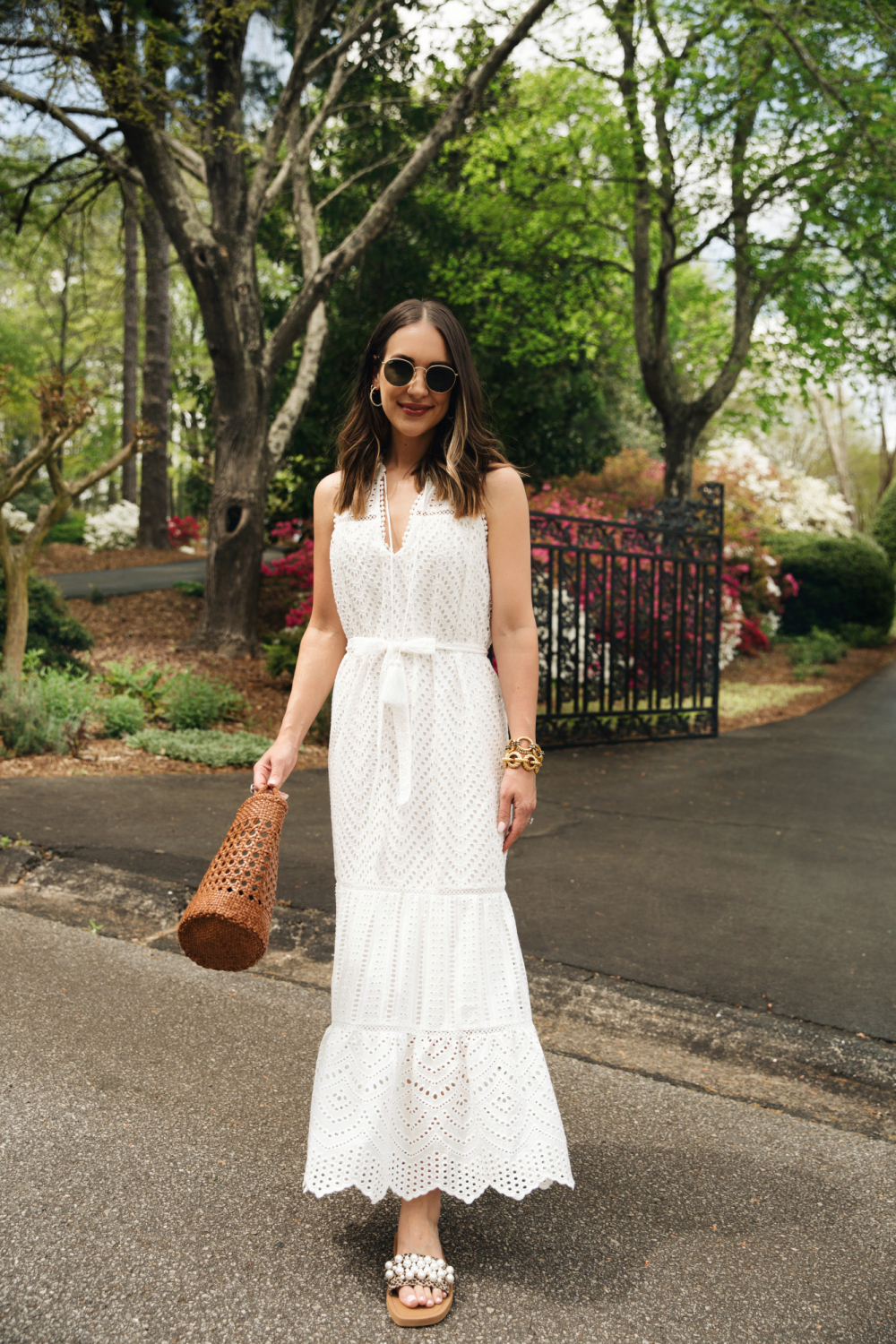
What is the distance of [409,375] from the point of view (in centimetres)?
228

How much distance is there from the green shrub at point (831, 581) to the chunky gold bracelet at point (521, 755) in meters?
15.7

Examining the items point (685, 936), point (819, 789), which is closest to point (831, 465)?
point (819, 789)

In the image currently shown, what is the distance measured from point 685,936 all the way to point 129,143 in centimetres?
951

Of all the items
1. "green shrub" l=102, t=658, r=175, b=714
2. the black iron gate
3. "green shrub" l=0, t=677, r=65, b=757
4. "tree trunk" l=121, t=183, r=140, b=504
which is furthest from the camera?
"tree trunk" l=121, t=183, r=140, b=504

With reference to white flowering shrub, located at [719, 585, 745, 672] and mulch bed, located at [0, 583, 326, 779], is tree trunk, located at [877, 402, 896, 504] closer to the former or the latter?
white flowering shrub, located at [719, 585, 745, 672]

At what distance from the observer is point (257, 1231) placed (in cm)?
225

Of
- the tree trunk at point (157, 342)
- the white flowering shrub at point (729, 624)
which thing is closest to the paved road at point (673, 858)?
the white flowering shrub at point (729, 624)

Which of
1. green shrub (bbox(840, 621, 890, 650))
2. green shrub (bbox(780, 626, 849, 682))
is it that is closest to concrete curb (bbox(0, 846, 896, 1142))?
green shrub (bbox(780, 626, 849, 682))

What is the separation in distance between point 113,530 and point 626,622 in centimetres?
1597

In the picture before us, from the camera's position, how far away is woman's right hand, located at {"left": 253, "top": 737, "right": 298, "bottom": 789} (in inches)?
90.9

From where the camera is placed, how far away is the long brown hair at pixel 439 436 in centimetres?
228

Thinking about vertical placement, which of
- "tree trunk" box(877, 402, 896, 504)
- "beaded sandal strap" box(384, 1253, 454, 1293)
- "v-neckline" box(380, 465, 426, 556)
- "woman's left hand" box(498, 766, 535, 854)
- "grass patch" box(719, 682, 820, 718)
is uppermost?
"tree trunk" box(877, 402, 896, 504)

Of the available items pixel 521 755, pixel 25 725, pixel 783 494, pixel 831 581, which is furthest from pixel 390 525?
pixel 783 494

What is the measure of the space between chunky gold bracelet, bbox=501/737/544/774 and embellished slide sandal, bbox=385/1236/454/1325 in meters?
1.03
